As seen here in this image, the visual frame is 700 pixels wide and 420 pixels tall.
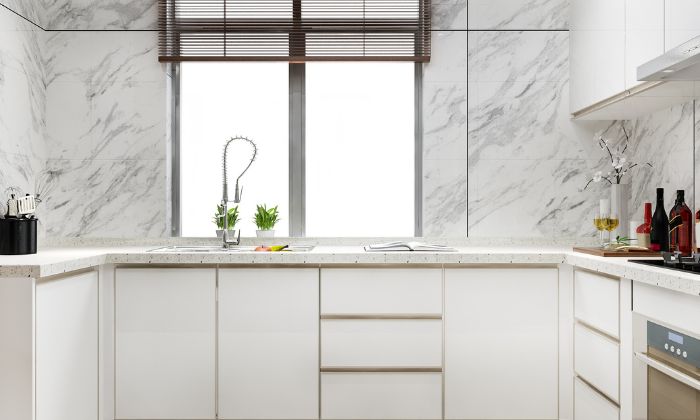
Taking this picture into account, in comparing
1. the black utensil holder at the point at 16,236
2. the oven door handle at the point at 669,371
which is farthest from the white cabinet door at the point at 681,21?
the black utensil holder at the point at 16,236

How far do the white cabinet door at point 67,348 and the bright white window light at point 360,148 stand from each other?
128 centimetres

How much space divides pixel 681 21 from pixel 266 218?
2152mm

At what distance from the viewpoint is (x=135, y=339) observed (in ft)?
8.14

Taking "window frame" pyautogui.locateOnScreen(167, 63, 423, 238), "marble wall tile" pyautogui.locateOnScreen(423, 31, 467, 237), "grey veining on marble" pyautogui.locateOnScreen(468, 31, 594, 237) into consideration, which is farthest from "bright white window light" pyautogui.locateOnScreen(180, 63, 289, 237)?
"grey veining on marble" pyautogui.locateOnScreen(468, 31, 594, 237)

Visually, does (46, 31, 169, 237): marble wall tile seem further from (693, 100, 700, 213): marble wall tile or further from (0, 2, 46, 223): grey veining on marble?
(693, 100, 700, 213): marble wall tile

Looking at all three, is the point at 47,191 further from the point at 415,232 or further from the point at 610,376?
the point at 610,376

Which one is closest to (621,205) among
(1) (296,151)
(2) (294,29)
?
(1) (296,151)

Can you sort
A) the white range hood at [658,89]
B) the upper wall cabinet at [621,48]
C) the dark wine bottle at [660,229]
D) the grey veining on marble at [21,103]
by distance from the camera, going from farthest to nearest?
the grey veining on marble at [21,103] < the dark wine bottle at [660,229] < the upper wall cabinet at [621,48] < the white range hood at [658,89]

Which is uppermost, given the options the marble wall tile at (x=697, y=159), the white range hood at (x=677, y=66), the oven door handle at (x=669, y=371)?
the white range hood at (x=677, y=66)

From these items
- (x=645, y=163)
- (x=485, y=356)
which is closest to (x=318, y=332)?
(x=485, y=356)

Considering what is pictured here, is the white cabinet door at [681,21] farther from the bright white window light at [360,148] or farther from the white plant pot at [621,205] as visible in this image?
the bright white window light at [360,148]

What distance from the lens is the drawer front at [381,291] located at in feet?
8.08

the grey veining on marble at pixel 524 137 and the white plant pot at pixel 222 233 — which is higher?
the grey veining on marble at pixel 524 137

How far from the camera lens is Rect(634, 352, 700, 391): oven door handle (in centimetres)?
155
